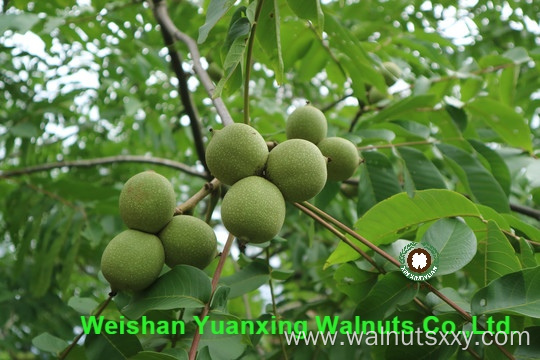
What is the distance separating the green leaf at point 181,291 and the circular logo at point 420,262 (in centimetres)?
58

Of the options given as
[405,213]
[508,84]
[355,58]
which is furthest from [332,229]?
[508,84]

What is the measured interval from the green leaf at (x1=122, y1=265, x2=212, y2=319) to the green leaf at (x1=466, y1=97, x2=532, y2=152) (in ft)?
5.14

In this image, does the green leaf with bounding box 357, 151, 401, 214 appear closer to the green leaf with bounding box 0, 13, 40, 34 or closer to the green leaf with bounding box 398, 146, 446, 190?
the green leaf with bounding box 398, 146, 446, 190

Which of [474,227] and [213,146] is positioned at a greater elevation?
[213,146]

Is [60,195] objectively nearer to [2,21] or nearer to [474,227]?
[2,21]

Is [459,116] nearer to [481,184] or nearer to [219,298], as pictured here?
[481,184]

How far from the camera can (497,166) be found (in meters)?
2.14

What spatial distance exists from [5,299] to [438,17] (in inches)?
137

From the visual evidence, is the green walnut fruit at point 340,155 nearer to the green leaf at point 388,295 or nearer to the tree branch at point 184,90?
the green leaf at point 388,295

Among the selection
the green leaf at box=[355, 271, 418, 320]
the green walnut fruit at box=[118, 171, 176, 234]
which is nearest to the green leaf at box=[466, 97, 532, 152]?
the green leaf at box=[355, 271, 418, 320]

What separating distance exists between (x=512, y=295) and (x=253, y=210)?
705 millimetres

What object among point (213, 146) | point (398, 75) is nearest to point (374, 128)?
point (398, 75)

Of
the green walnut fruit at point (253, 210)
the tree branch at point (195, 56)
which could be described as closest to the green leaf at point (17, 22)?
the tree branch at point (195, 56)

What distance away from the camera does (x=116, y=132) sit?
4098 mm
